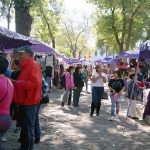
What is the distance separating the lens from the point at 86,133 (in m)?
9.77

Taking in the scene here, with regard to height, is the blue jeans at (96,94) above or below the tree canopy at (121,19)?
below

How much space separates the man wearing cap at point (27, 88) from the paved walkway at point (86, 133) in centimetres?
108

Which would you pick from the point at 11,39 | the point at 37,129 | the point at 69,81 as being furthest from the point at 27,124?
the point at 69,81

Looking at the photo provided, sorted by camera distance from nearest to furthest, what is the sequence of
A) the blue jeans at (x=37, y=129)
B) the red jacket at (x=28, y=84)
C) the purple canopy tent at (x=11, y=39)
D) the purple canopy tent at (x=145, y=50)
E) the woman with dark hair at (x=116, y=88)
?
the red jacket at (x=28, y=84) < the blue jeans at (x=37, y=129) < the purple canopy tent at (x=11, y=39) < the purple canopy tent at (x=145, y=50) < the woman with dark hair at (x=116, y=88)

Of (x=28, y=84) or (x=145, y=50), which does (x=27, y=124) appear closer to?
(x=28, y=84)

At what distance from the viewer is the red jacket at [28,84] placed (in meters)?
6.53

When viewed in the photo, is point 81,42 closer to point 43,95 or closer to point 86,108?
point 86,108

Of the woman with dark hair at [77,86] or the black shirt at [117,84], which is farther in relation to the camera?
the woman with dark hair at [77,86]

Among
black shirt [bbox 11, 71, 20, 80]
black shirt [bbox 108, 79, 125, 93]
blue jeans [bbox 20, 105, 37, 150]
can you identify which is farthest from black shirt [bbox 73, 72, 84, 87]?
blue jeans [bbox 20, 105, 37, 150]

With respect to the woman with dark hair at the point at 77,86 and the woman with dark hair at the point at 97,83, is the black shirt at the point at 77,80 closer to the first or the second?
the woman with dark hair at the point at 77,86

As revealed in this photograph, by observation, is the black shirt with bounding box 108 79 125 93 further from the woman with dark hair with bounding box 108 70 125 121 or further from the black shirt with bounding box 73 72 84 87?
the black shirt with bounding box 73 72 84 87

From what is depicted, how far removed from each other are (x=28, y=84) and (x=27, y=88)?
0.07m

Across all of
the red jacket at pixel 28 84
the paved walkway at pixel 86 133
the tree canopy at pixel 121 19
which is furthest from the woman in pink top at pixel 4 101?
the tree canopy at pixel 121 19

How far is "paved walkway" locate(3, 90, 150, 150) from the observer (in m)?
8.29
